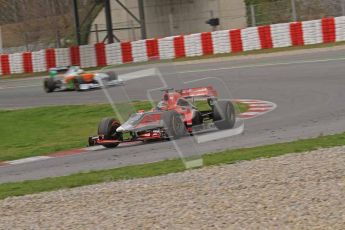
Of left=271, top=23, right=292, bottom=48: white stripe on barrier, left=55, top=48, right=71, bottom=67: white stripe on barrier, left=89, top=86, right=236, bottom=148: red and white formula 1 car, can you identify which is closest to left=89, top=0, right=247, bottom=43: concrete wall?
left=55, top=48, right=71, bottom=67: white stripe on barrier

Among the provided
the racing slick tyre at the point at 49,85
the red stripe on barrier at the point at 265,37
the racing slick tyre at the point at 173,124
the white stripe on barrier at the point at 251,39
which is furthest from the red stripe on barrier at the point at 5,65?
the racing slick tyre at the point at 173,124

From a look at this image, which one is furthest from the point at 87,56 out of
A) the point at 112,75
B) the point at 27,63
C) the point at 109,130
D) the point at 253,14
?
the point at 112,75

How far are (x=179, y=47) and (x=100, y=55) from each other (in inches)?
165

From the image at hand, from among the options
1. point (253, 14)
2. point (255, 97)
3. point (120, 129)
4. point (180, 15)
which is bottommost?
point (255, 97)

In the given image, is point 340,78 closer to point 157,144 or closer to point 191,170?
point 157,144

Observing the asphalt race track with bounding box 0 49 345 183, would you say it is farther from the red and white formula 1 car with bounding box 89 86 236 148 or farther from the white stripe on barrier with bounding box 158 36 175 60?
the white stripe on barrier with bounding box 158 36 175 60

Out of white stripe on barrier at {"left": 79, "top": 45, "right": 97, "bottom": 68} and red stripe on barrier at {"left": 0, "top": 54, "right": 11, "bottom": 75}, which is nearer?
white stripe on barrier at {"left": 79, "top": 45, "right": 97, "bottom": 68}

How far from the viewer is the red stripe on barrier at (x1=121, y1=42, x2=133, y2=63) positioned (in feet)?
105

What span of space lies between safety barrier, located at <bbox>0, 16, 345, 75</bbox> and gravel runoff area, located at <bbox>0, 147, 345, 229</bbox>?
65.7ft

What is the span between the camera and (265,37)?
29.3 m

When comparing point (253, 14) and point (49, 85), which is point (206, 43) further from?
point (49, 85)

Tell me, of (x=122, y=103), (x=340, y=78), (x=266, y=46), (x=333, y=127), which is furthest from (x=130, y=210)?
(x=266, y=46)

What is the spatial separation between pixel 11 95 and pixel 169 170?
1796cm

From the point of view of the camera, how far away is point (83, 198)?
766 centimetres
